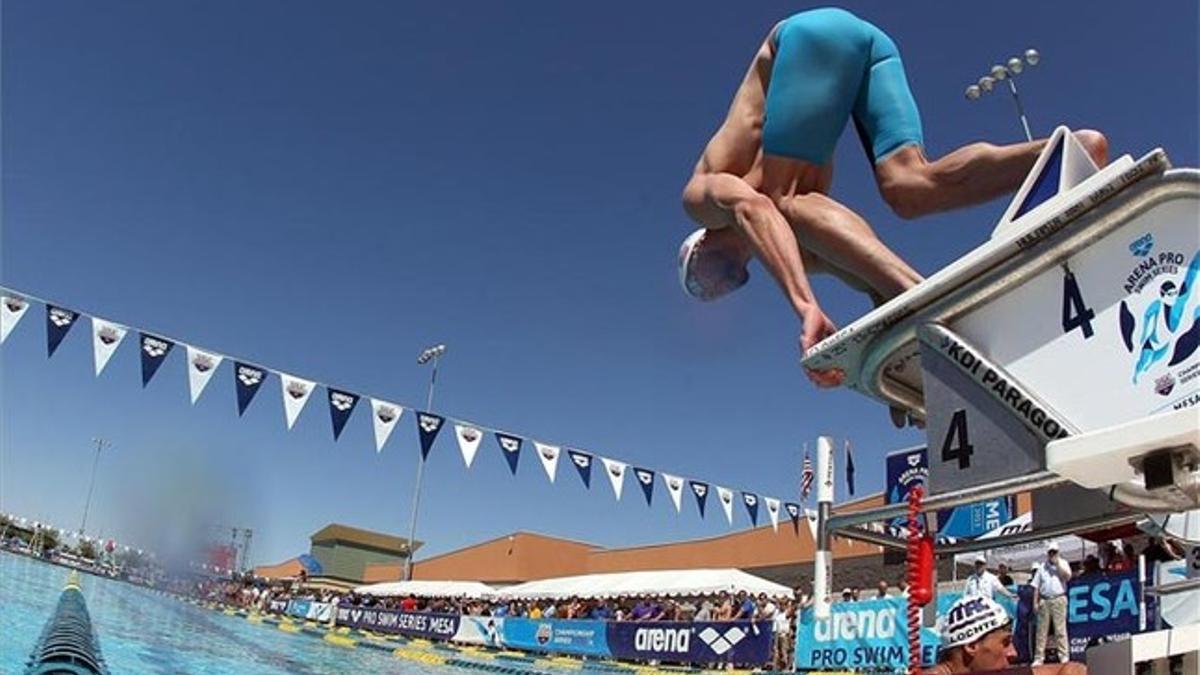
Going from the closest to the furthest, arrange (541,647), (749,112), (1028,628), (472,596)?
1. (749,112)
2. (1028,628)
3. (541,647)
4. (472,596)

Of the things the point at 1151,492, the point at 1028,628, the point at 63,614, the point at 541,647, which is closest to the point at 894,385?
the point at 1151,492

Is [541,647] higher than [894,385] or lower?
lower

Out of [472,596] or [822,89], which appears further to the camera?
[472,596]

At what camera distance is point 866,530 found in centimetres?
299

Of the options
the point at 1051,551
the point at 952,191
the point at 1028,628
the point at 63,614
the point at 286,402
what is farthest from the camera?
the point at 286,402

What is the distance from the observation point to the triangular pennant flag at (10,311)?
15.3 metres

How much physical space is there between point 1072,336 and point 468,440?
18.5 meters

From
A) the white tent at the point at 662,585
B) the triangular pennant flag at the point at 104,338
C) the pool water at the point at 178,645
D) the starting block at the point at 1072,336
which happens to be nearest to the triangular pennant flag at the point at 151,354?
the triangular pennant flag at the point at 104,338

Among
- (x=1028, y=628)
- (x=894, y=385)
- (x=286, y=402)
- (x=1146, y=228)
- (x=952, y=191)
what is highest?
(x=286, y=402)

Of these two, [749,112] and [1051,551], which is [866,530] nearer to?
[749,112]

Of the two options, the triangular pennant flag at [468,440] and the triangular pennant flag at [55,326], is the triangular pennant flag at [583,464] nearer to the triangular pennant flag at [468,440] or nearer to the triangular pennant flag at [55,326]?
the triangular pennant flag at [468,440]

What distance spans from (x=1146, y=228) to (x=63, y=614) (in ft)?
55.7

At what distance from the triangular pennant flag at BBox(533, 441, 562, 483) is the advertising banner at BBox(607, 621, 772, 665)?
4073 mm

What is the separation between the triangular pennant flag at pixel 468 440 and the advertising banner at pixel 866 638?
27.7 feet
